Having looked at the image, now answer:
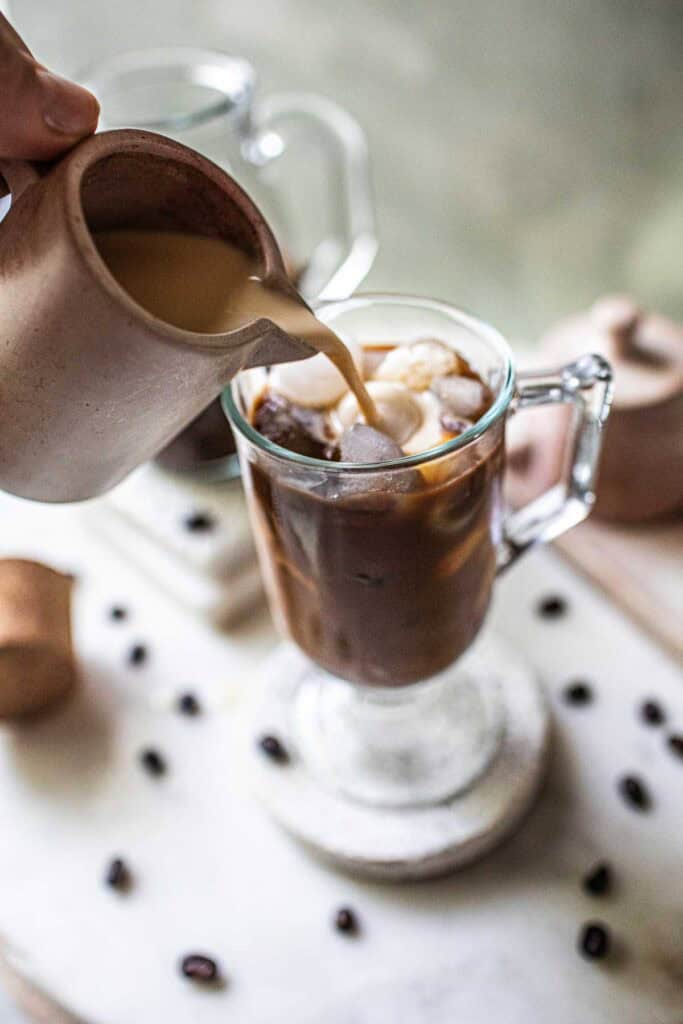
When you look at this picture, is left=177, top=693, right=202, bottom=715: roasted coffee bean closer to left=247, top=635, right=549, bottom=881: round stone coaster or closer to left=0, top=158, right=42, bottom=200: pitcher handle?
left=247, top=635, right=549, bottom=881: round stone coaster

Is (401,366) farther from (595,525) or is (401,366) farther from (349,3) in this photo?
(349,3)

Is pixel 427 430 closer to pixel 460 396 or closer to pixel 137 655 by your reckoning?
pixel 460 396

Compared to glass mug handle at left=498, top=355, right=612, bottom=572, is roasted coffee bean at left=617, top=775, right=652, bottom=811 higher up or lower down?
lower down

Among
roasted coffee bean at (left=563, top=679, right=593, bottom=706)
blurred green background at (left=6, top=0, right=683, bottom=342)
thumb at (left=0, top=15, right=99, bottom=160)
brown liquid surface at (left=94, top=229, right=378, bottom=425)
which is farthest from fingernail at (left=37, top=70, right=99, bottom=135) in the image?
blurred green background at (left=6, top=0, right=683, bottom=342)

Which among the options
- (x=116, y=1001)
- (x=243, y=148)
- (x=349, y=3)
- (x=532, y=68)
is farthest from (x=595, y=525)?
(x=349, y=3)

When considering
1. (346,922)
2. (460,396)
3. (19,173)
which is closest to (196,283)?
(19,173)

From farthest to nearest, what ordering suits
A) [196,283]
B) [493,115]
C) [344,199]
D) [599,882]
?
[493,115], [344,199], [599,882], [196,283]
